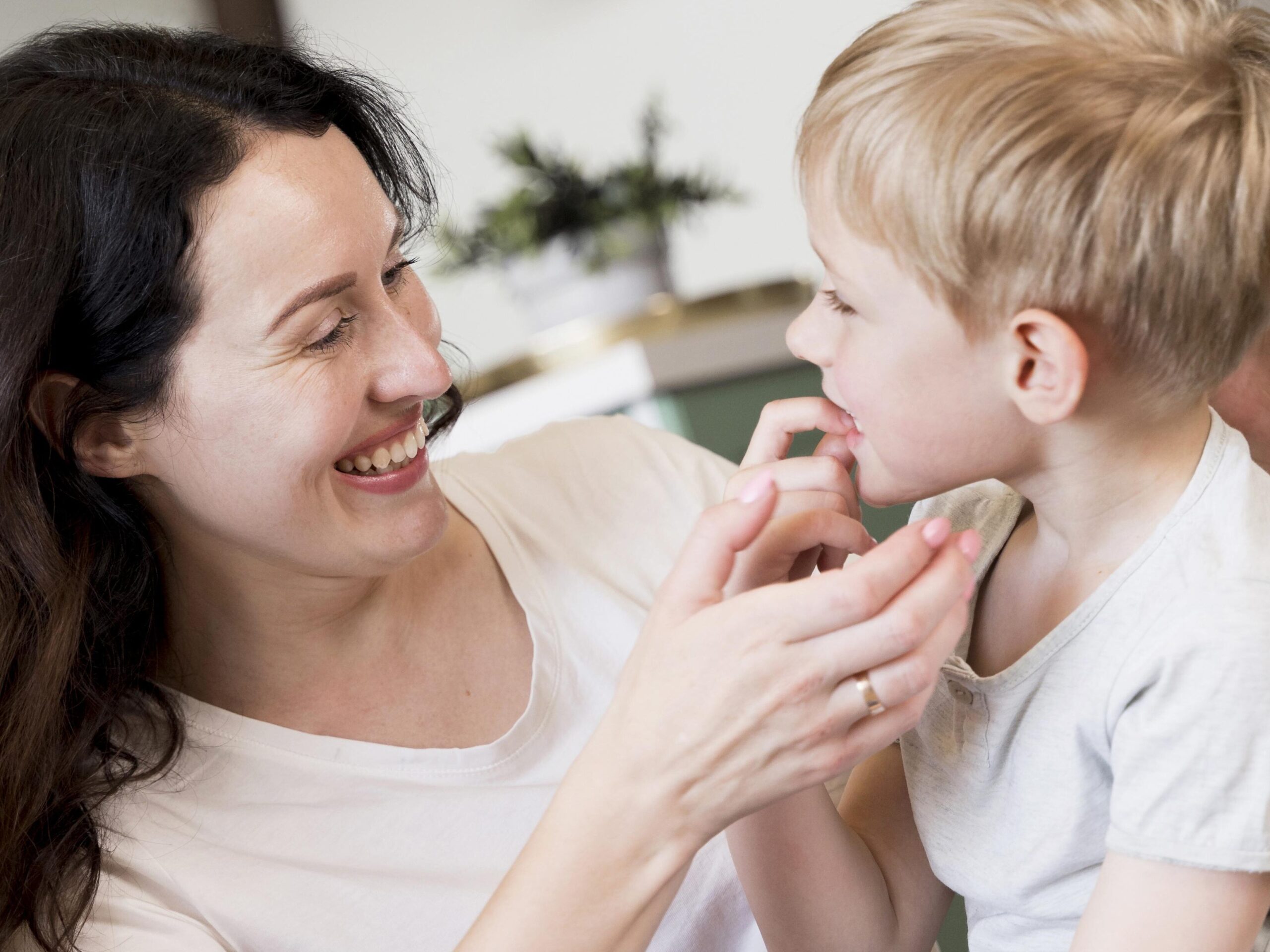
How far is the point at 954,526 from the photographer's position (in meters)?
1.13

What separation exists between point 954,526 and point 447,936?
0.61 metres

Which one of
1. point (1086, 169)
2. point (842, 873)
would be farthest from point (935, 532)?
point (842, 873)

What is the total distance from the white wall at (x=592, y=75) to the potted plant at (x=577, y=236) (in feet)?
1.35

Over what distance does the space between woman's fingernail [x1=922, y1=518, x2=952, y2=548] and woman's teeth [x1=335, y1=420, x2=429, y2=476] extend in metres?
0.57

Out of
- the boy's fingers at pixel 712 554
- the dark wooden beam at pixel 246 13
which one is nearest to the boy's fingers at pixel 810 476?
the boy's fingers at pixel 712 554

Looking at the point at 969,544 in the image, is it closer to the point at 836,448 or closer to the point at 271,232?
the point at 836,448

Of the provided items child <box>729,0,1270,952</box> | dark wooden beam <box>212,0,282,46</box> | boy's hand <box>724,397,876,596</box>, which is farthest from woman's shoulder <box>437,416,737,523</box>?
dark wooden beam <box>212,0,282,46</box>

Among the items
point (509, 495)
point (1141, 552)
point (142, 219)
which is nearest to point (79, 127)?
point (142, 219)

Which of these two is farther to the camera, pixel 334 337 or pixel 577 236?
pixel 577 236

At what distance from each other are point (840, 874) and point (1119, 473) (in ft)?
1.43

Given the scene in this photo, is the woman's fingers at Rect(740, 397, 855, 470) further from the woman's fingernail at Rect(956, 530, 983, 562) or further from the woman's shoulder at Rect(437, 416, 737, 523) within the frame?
the woman's shoulder at Rect(437, 416, 737, 523)

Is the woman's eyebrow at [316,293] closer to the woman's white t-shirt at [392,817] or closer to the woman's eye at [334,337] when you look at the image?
the woman's eye at [334,337]

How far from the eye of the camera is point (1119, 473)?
880mm

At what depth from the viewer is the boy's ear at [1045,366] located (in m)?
0.78
